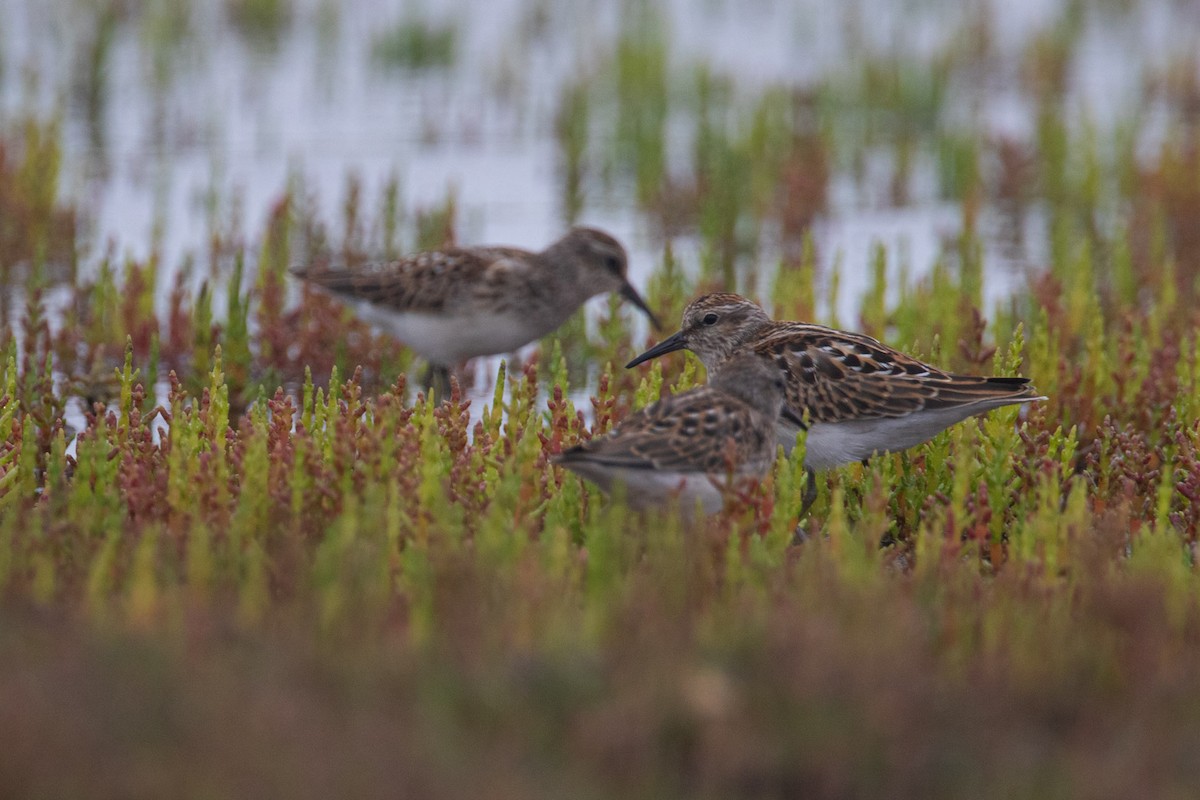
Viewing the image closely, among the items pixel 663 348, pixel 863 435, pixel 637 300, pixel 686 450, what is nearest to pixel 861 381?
pixel 863 435

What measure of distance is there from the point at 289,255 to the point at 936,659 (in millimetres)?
7725

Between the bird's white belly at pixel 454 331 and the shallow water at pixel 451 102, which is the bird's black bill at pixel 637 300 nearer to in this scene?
the bird's white belly at pixel 454 331

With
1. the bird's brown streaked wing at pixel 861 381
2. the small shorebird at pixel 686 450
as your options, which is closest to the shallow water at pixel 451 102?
the bird's brown streaked wing at pixel 861 381

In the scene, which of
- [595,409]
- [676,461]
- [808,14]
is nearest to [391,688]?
[676,461]

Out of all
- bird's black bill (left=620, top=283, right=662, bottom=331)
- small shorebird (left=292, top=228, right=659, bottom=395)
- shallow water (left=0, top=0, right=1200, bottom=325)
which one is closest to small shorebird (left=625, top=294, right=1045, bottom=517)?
bird's black bill (left=620, top=283, right=662, bottom=331)

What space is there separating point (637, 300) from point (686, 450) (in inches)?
152

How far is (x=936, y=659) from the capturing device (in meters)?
4.86

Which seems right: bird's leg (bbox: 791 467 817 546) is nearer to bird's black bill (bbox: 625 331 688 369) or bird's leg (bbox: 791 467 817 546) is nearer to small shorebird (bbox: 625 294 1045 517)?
small shorebird (bbox: 625 294 1045 517)

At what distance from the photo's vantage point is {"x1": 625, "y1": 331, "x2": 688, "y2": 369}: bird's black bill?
8.07m

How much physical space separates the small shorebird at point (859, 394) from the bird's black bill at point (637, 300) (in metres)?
1.94

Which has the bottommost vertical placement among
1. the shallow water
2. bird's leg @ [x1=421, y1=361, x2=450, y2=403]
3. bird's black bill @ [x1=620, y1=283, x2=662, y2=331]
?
bird's leg @ [x1=421, y1=361, x2=450, y2=403]

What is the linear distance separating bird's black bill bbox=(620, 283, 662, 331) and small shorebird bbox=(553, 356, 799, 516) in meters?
2.97

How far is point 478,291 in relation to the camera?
957 cm

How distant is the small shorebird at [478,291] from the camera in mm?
9562
